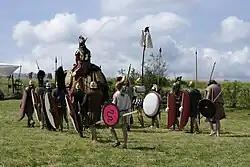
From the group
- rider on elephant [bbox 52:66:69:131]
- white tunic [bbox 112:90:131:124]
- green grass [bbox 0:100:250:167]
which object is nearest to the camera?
green grass [bbox 0:100:250:167]

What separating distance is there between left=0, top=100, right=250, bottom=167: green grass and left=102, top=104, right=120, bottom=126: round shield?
0.63 meters

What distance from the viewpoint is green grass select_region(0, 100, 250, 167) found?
10.7 metres

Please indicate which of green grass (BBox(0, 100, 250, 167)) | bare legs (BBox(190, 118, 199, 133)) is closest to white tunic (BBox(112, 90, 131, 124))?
green grass (BBox(0, 100, 250, 167))

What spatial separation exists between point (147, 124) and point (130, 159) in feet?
31.0

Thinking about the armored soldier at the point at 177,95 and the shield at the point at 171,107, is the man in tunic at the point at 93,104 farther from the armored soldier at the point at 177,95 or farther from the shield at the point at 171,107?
the armored soldier at the point at 177,95

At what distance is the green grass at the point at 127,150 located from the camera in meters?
10.7

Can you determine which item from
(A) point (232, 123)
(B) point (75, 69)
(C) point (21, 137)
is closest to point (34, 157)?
(C) point (21, 137)

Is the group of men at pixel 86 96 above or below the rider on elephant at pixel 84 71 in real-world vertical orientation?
below

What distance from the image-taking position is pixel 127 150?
1216cm

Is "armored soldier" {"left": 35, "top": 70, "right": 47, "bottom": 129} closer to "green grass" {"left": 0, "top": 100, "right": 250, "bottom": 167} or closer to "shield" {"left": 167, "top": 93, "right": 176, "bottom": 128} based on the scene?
"green grass" {"left": 0, "top": 100, "right": 250, "bottom": 167}

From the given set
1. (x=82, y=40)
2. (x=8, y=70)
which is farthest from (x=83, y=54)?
(x=8, y=70)

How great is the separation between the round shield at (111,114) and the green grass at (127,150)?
0.63 m

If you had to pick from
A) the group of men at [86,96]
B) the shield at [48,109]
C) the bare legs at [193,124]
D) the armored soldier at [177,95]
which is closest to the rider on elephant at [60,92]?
the group of men at [86,96]

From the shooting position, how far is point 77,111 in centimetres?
1482
